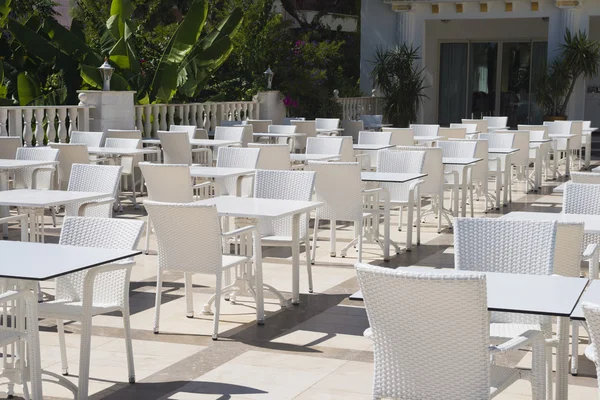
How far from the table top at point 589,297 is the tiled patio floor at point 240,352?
972mm

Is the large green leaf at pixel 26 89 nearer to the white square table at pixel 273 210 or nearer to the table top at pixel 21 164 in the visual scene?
the table top at pixel 21 164

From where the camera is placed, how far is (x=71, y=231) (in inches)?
191

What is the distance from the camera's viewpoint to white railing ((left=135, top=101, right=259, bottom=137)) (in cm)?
1474

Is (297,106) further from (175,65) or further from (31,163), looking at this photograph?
(31,163)

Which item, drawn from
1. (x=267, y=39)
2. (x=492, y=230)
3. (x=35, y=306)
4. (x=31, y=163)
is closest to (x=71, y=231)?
(x=35, y=306)

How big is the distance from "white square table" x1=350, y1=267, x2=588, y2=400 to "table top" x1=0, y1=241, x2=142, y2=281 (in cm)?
115

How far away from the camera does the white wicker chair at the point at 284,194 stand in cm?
685

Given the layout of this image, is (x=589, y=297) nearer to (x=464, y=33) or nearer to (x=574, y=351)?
(x=574, y=351)

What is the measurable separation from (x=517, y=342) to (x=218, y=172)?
508 cm

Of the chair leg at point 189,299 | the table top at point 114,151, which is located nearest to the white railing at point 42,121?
the table top at point 114,151

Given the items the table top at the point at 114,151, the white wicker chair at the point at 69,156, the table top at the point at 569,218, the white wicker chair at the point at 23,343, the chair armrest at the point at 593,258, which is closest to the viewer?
the white wicker chair at the point at 23,343

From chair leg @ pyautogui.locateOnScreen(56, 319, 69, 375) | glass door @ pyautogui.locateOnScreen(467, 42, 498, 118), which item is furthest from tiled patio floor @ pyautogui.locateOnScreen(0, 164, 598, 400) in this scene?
glass door @ pyautogui.locateOnScreen(467, 42, 498, 118)

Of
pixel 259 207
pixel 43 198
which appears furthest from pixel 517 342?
pixel 43 198

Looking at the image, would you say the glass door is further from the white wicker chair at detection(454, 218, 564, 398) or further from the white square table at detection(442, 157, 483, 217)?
the white wicker chair at detection(454, 218, 564, 398)
